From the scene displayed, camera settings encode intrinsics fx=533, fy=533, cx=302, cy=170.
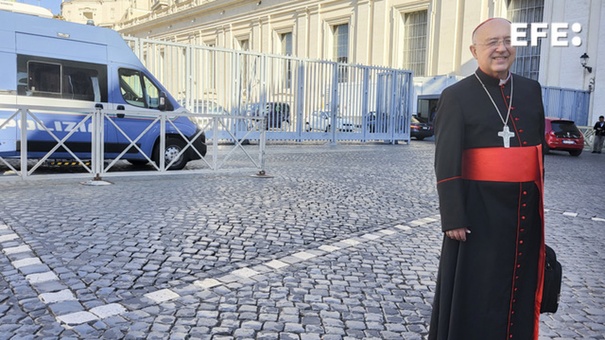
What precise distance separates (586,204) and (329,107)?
14.0m

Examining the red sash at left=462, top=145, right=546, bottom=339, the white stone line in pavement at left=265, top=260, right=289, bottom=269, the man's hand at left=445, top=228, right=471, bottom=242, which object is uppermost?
the red sash at left=462, top=145, right=546, bottom=339

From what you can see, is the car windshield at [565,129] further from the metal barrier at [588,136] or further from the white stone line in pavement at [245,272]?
the white stone line in pavement at [245,272]

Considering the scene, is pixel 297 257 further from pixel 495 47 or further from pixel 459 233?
pixel 495 47

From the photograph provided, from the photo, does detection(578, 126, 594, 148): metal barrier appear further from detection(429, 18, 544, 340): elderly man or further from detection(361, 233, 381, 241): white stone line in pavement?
detection(429, 18, 544, 340): elderly man

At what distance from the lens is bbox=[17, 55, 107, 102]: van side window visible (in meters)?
9.56

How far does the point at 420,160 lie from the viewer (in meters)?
15.8

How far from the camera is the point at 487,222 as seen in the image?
243 centimetres

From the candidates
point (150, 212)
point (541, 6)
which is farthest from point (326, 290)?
point (541, 6)

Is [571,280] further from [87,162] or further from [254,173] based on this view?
[87,162]

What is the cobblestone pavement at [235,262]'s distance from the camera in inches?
133

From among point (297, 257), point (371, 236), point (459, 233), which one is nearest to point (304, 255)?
point (297, 257)

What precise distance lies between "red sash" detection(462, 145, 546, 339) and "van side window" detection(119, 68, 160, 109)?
9.14m

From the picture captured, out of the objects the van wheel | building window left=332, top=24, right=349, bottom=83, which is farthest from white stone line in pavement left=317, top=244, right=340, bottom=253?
building window left=332, top=24, right=349, bottom=83

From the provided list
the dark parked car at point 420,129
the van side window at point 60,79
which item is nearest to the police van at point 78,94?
the van side window at point 60,79
